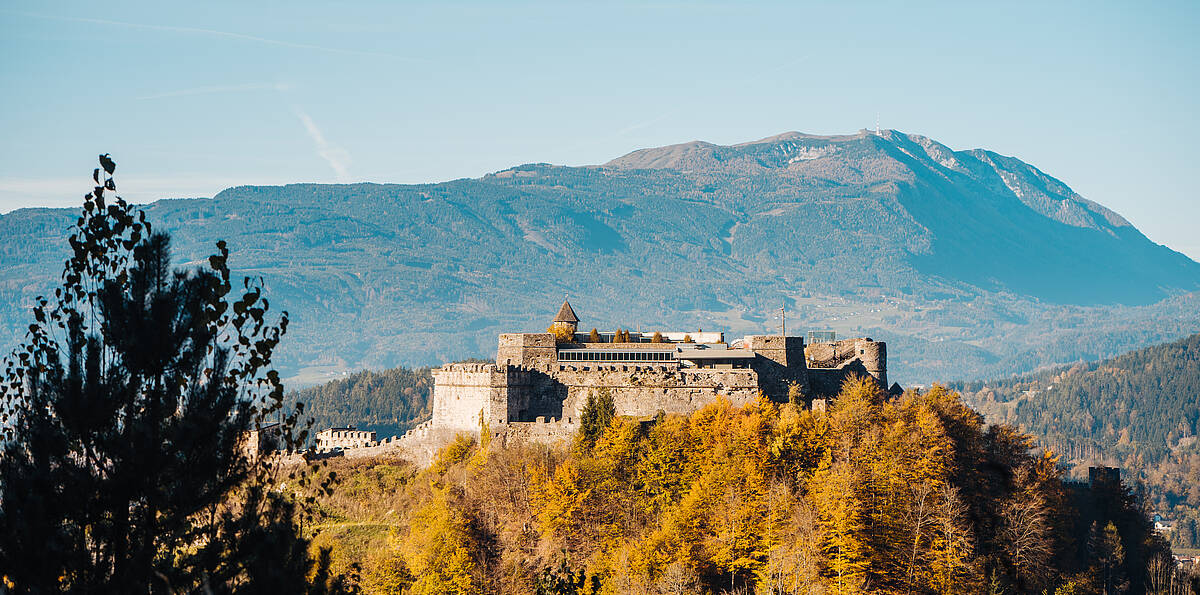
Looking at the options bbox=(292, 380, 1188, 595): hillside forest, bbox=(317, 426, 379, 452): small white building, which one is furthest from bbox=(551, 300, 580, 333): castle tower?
bbox=(317, 426, 379, 452): small white building

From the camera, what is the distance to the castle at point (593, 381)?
88.4 meters

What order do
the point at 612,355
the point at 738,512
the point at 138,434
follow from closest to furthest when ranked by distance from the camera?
the point at 138,434 → the point at 738,512 → the point at 612,355

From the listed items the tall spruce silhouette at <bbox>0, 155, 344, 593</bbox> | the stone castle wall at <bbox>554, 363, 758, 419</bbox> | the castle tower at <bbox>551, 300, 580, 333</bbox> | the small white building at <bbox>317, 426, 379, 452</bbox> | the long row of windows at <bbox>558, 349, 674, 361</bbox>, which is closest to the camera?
Result: the tall spruce silhouette at <bbox>0, 155, 344, 593</bbox>

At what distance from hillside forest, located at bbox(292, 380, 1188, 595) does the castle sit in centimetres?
209

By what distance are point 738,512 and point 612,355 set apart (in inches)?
840

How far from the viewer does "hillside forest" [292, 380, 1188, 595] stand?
2867 inches

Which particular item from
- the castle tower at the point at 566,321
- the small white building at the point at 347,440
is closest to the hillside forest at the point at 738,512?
the castle tower at the point at 566,321

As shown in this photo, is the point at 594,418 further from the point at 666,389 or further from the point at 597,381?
the point at 666,389

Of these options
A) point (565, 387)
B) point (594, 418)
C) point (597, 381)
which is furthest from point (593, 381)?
point (594, 418)

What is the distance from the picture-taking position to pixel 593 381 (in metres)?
90.4

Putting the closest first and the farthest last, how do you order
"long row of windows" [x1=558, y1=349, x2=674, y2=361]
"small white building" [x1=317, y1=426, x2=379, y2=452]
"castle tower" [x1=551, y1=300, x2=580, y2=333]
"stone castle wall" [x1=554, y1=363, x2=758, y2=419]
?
"stone castle wall" [x1=554, y1=363, x2=758, y2=419] → "long row of windows" [x1=558, y1=349, x2=674, y2=361] → "castle tower" [x1=551, y1=300, x2=580, y2=333] → "small white building" [x1=317, y1=426, x2=379, y2=452]

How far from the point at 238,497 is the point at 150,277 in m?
5.46

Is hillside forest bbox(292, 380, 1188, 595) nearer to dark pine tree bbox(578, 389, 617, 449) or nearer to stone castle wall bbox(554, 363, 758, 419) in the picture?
dark pine tree bbox(578, 389, 617, 449)

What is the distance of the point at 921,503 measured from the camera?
252ft
